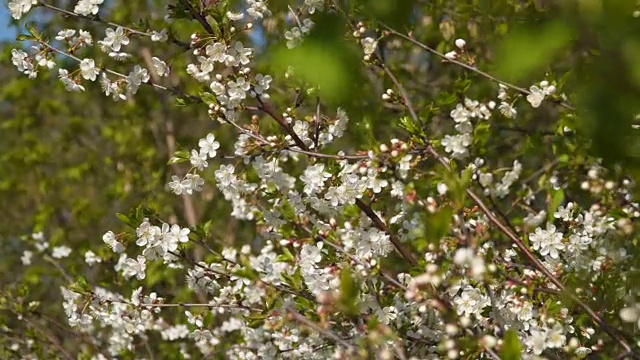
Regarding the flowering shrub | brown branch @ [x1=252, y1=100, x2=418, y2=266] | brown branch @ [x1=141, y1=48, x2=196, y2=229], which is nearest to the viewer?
the flowering shrub

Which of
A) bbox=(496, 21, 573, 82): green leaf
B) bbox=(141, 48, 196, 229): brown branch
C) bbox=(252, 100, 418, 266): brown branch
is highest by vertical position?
bbox=(141, 48, 196, 229): brown branch

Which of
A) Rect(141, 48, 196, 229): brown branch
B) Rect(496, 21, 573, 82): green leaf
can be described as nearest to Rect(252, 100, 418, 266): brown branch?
Rect(496, 21, 573, 82): green leaf

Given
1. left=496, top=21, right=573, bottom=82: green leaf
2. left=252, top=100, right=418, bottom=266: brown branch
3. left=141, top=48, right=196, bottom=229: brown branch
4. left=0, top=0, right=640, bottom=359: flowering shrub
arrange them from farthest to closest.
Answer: left=141, top=48, right=196, bottom=229: brown branch, left=252, top=100, right=418, bottom=266: brown branch, left=0, top=0, right=640, bottom=359: flowering shrub, left=496, top=21, right=573, bottom=82: green leaf

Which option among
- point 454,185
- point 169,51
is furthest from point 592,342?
point 169,51

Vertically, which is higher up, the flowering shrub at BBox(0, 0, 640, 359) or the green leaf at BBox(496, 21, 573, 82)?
the flowering shrub at BBox(0, 0, 640, 359)

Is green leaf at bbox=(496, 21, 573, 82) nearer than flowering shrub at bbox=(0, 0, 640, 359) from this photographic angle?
Yes

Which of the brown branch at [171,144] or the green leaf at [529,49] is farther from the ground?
the brown branch at [171,144]

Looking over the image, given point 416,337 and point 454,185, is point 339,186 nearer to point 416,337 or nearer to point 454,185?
point 416,337

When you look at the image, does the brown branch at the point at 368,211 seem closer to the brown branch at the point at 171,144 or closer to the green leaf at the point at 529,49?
the green leaf at the point at 529,49

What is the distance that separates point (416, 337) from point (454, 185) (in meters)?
0.90

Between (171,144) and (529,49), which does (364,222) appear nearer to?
(529,49)

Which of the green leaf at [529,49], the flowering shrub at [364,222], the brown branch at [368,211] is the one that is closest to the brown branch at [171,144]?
the flowering shrub at [364,222]

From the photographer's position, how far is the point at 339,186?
2.36 metres

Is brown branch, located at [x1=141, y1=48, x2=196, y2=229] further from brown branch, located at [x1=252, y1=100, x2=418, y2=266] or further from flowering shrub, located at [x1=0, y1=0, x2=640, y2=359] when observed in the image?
brown branch, located at [x1=252, y1=100, x2=418, y2=266]
